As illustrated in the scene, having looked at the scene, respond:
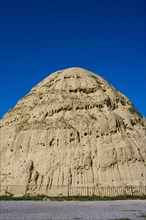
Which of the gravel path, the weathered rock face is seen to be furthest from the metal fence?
the gravel path

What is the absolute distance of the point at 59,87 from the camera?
49.7 metres

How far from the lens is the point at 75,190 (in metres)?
34.9

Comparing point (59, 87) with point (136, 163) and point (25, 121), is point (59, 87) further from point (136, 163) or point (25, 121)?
point (136, 163)

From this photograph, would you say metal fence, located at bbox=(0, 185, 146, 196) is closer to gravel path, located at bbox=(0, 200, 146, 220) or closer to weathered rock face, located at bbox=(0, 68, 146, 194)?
weathered rock face, located at bbox=(0, 68, 146, 194)

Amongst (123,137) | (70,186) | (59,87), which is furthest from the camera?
(59,87)

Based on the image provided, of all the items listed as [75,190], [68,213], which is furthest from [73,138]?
[68,213]

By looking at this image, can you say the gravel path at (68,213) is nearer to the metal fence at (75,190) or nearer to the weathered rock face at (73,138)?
the metal fence at (75,190)

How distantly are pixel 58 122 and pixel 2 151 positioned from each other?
33.7 feet

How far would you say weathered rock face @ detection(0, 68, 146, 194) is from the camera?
3691 centimetres

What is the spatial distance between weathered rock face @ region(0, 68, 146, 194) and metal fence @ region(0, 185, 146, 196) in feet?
1.33

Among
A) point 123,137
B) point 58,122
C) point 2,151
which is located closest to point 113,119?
point 123,137

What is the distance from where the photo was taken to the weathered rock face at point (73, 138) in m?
36.9

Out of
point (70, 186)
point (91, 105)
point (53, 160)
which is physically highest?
point (91, 105)

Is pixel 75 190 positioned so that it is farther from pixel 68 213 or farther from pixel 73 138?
pixel 68 213
